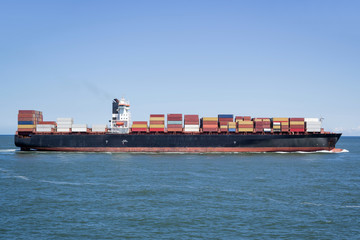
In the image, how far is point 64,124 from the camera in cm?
7506

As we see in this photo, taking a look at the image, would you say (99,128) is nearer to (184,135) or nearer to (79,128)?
(79,128)

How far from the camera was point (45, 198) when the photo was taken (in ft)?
93.5

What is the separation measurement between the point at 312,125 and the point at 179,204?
2070 inches

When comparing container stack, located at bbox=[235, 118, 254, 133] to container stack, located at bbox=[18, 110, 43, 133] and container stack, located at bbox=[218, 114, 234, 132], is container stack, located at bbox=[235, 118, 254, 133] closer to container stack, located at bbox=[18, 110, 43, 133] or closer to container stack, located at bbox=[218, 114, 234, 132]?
container stack, located at bbox=[218, 114, 234, 132]

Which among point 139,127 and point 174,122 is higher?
point 174,122

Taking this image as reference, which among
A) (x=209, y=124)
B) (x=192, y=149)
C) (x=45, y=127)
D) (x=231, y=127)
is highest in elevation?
(x=209, y=124)

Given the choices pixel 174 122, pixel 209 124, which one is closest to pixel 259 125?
pixel 209 124

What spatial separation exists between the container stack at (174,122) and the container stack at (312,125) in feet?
90.6

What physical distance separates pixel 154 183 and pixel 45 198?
36.9 feet

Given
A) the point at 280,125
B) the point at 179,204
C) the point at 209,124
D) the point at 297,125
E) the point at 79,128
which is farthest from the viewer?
the point at 79,128

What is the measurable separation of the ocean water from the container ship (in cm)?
2557

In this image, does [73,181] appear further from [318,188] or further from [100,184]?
[318,188]

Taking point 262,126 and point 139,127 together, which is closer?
point 262,126

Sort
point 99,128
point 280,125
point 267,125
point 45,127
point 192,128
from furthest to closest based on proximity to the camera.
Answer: point 45,127 < point 99,128 < point 192,128 < point 280,125 < point 267,125
